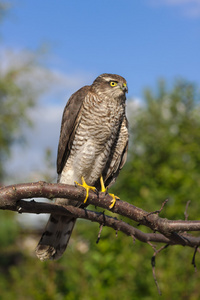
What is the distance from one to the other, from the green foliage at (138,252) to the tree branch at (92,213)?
5.62 ft

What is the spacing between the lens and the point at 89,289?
480cm

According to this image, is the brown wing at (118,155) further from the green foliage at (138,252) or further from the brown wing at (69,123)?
the green foliage at (138,252)

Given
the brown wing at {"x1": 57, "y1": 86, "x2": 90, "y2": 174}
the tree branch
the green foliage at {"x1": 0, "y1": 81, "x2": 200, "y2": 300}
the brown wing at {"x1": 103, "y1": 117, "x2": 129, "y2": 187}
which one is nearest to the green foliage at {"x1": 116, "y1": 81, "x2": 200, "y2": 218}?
the green foliage at {"x1": 0, "y1": 81, "x2": 200, "y2": 300}

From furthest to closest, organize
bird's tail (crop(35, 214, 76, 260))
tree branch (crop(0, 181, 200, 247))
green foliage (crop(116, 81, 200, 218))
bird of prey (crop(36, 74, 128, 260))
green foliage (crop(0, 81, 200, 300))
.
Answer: green foliage (crop(116, 81, 200, 218)) < green foliage (crop(0, 81, 200, 300)) < bird of prey (crop(36, 74, 128, 260)) < bird's tail (crop(35, 214, 76, 260)) < tree branch (crop(0, 181, 200, 247))

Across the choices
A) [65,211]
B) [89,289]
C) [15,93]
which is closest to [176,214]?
[89,289]

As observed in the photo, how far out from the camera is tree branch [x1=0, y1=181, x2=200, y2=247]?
7.06ft

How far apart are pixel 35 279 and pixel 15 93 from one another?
360 inches

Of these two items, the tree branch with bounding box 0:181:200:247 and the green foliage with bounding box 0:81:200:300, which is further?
the green foliage with bounding box 0:81:200:300

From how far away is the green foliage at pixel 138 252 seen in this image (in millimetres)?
4785

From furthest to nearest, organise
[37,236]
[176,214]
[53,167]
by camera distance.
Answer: [37,236], [176,214], [53,167]

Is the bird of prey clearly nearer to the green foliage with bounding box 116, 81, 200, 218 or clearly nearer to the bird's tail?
the bird's tail

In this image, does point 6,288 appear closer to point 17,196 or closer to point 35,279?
point 35,279

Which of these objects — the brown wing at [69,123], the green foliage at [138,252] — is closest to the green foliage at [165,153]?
the green foliage at [138,252]

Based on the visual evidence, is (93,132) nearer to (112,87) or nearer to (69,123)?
(69,123)
